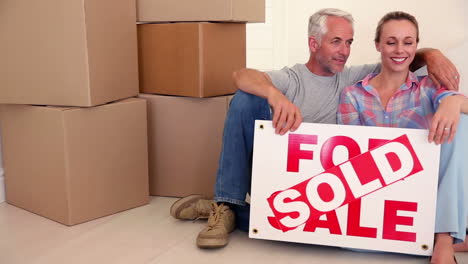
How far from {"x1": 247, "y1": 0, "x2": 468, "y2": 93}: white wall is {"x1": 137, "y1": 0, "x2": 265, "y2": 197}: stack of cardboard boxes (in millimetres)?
775

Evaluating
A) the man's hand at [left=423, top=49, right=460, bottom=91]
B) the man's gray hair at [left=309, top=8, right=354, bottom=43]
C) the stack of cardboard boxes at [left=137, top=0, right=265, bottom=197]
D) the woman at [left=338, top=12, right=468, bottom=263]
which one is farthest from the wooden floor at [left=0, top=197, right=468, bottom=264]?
the man's gray hair at [left=309, top=8, right=354, bottom=43]

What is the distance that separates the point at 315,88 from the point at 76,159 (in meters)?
0.80

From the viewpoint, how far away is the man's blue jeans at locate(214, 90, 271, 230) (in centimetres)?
163

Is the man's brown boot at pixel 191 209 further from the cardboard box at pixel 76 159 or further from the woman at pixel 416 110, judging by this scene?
the woman at pixel 416 110

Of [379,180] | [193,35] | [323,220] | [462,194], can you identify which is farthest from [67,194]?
[462,194]

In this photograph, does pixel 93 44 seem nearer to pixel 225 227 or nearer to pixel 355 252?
pixel 225 227

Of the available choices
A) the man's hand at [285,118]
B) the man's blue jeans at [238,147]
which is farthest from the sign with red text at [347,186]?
the man's blue jeans at [238,147]

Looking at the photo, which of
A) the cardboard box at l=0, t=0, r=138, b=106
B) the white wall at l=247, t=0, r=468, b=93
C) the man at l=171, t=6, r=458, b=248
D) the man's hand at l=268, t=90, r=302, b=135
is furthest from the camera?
the white wall at l=247, t=0, r=468, b=93

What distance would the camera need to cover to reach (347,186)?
1.47 metres

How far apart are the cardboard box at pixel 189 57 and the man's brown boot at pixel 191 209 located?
0.39 metres

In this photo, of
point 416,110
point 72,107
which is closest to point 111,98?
point 72,107

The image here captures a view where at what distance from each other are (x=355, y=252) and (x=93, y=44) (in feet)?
3.37

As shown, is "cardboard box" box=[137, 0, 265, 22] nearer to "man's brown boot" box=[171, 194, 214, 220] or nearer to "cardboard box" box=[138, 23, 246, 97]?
"cardboard box" box=[138, 23, 246, 97]

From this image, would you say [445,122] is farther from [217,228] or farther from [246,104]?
[217,228]
